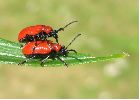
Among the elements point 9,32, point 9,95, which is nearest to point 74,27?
point 9,32

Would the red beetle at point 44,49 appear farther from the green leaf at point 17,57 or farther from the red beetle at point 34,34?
the green leaf at point 17,57

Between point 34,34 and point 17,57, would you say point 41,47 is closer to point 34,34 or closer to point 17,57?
point 34,34

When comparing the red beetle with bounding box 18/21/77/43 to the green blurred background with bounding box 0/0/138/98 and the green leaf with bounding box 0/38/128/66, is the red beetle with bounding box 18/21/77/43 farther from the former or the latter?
the green blurred background with bounding box 0/0/138/98

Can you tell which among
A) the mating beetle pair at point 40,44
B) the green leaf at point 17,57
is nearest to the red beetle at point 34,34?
the mating beetle pair at point 40,44

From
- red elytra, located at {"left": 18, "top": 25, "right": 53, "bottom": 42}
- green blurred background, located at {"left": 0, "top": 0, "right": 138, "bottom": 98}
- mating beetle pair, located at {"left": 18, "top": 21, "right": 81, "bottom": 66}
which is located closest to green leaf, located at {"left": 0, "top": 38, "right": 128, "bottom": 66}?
mating beetle pair, located at {"left": 18, "top": 21, "right": 81, "bottom": 66}

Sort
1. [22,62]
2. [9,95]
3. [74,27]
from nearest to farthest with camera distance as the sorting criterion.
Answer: [22,62] → [9,95] → [74,27]

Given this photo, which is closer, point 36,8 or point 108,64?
point 108,64

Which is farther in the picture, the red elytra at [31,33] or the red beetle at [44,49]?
the red elytra at [31,33]

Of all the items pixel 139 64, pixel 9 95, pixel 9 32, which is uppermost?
pixel 9 32

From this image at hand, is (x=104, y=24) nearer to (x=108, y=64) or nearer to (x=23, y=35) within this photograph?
(x=108, y=64)
